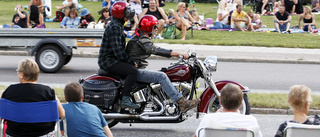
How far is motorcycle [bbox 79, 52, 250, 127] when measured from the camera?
6.91 metres

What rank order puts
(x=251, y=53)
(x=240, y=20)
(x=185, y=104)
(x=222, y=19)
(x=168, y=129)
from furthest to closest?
(x=222, y=19), (x=240, y=20), (x=251, y=53), (x=168, y=129), (x=185, y=104)

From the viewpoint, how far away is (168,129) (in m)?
7.43

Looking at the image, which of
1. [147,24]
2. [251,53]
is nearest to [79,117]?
[147,24]

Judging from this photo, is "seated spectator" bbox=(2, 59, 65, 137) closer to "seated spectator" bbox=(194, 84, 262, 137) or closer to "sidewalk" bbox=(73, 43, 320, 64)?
"seated spectator" bbox=(194, 84, 262, 137)

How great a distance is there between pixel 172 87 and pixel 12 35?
21.8ft

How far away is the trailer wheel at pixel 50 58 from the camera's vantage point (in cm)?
1219

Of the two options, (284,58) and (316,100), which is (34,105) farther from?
(284,58)

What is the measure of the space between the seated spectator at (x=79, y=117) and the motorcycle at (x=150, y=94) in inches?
73.3

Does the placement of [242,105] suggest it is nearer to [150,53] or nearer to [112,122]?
[150,53]

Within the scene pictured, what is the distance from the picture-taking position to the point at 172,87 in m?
6.79

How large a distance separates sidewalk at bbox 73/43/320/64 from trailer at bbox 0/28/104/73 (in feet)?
11.2

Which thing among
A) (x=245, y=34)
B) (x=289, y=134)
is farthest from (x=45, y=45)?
(x=245, y=34)

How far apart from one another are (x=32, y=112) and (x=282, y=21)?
18.4 m

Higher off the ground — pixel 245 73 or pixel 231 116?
pixel 231 116
